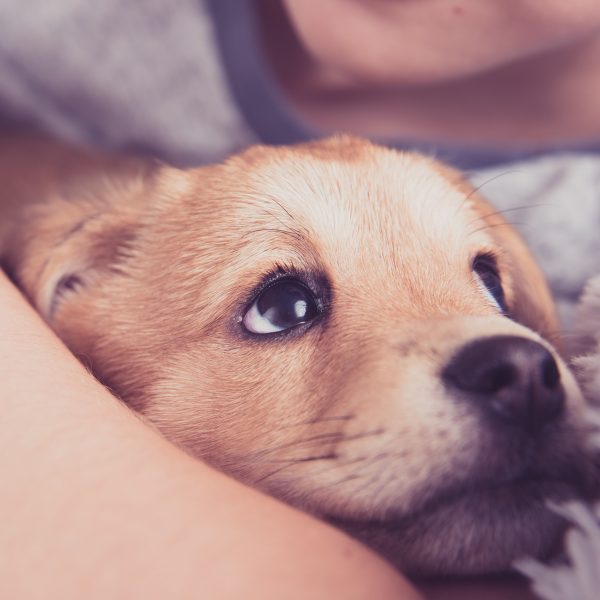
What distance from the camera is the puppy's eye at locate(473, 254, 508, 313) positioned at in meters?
1.72

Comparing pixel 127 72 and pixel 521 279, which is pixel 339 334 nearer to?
pixel 521 279

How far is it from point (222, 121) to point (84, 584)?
2250 mm

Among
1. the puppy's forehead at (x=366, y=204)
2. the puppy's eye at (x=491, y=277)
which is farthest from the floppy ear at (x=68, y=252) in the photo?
the puppy's eye at (x=491, y=277)

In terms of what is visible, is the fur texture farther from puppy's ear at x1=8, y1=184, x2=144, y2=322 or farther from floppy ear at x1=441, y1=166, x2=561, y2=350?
puppy's ear at x1=8, y1=184, x2=144, y2=322

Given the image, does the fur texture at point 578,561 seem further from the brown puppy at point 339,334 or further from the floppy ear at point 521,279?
the floppy ear at point 521,279

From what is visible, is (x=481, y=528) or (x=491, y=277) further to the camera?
(x=491, y=277)

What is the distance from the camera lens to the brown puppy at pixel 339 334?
3.58ft

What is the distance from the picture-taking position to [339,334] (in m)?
1.34

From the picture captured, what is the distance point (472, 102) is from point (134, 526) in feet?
7.90

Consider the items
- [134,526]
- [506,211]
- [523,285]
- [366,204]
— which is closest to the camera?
[134,526]

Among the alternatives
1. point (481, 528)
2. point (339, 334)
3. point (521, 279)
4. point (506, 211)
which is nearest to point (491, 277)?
point (521, 279)

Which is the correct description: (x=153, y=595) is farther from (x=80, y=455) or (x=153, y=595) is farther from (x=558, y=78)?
(x=558, y=78)

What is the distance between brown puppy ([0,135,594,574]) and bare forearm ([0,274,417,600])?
195 millimetres

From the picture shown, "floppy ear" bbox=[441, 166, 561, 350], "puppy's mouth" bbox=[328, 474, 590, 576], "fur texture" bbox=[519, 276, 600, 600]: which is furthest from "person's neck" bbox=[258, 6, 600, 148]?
A: "puppy's mouth" bbox=[328, 474, 590, 576]
